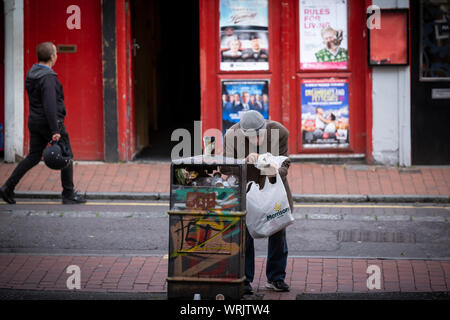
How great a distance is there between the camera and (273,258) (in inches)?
268

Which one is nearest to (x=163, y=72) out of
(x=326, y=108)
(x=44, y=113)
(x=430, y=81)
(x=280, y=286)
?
(x=326, y=108)

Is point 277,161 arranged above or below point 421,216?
above

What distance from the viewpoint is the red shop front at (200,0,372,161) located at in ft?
41.0

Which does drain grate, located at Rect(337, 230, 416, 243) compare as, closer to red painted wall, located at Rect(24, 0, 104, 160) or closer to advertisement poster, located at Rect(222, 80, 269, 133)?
advertisement poster, located at Rect(222, 80, 269, 133)

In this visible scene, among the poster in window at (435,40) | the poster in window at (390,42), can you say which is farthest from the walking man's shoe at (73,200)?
the poster in window at (435,40)

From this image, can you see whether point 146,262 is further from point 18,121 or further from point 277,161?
point 18,121

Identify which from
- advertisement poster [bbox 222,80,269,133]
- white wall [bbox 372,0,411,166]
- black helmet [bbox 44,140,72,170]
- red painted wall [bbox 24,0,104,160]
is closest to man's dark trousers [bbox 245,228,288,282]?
black helmet [bbox 44,140,72,170]

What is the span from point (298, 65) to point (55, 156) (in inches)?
179

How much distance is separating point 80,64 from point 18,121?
135cm

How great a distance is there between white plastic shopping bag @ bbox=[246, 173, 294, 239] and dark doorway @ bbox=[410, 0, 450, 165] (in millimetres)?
6581

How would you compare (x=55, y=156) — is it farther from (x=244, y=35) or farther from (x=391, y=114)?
(x=391, y=114)
